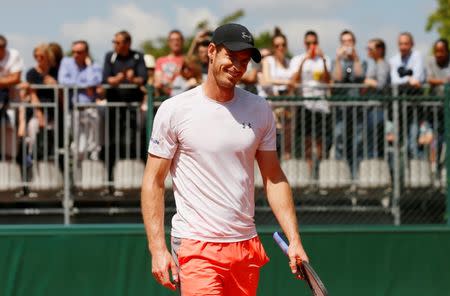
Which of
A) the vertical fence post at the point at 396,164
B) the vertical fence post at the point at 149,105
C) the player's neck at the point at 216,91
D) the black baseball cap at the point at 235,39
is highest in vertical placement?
the black baseball cap at the point at 235,39

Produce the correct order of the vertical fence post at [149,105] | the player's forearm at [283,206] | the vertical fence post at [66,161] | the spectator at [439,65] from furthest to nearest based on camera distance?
the spectator at [439,65], the vertical fence post at [66,161], the vertical fence post at [149,105], the player's forearm at [283,206]

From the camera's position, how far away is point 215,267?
18.0ft

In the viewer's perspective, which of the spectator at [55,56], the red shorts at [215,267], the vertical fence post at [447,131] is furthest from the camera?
the spectator at [55,56]

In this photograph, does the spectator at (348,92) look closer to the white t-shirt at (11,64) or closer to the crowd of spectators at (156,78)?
the crowd of spectators at (156,78)

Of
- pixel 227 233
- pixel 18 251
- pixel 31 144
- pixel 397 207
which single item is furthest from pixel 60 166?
pixel 227 233

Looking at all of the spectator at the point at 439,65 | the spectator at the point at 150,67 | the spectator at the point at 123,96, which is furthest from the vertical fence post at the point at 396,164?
the spectator at the point at 150,67

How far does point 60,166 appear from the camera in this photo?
12102mm

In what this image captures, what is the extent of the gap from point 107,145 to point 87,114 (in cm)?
44

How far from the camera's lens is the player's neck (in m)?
5.46

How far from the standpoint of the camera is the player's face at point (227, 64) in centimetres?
530

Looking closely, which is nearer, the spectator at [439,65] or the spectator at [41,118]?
the spectator at [41,118]

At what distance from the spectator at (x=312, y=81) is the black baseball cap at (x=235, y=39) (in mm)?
6475

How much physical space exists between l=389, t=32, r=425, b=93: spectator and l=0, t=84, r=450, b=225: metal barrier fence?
18.7 inches

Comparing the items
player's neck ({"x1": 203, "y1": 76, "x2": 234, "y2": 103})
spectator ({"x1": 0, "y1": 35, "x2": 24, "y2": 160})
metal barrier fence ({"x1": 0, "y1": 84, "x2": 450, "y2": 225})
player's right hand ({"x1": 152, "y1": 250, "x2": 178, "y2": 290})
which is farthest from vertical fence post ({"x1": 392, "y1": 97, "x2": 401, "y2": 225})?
player's right hand ({"x1": 152, "y1": 250, "x2": 178, "y2": 290})
